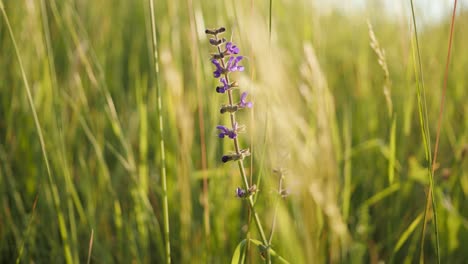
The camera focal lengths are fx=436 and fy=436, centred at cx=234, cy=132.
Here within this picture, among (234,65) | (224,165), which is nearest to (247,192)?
(234,65)

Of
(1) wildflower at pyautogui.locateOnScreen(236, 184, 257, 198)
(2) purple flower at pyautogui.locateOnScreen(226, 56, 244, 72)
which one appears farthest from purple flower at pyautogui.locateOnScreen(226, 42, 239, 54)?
(1) wildflower at pyautogui.locateOnScreen(236, 184, 257, 198)

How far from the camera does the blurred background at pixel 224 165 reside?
1.07 m

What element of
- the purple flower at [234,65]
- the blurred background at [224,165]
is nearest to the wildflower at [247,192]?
the blurred background at [224,165]

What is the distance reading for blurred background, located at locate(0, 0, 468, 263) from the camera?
1.07 meters

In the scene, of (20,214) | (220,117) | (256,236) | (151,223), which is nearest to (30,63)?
(20,214)

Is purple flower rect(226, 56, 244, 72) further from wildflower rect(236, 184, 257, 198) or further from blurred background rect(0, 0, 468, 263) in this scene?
wildflower rect(236, 184, 257, 198)

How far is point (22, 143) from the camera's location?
75.4 inches

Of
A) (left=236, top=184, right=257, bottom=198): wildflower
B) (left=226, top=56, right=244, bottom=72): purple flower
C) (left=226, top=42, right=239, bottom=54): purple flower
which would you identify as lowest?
(left=236, top=184, right=257, bottom=198): wildflower

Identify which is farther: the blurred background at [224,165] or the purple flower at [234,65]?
the blurred background at [224,165]

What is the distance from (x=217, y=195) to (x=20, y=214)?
75 centimetres

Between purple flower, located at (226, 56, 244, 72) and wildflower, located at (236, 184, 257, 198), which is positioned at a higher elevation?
purple flower, located at (226, 56, 244, 72)

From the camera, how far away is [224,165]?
1.69 meters

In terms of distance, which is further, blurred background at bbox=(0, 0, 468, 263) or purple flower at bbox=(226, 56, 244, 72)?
blurred background at bbox=(0, 0, 468, 263)

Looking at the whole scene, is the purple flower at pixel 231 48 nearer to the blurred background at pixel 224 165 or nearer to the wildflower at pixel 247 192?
the blurred background at pixel 224 165
